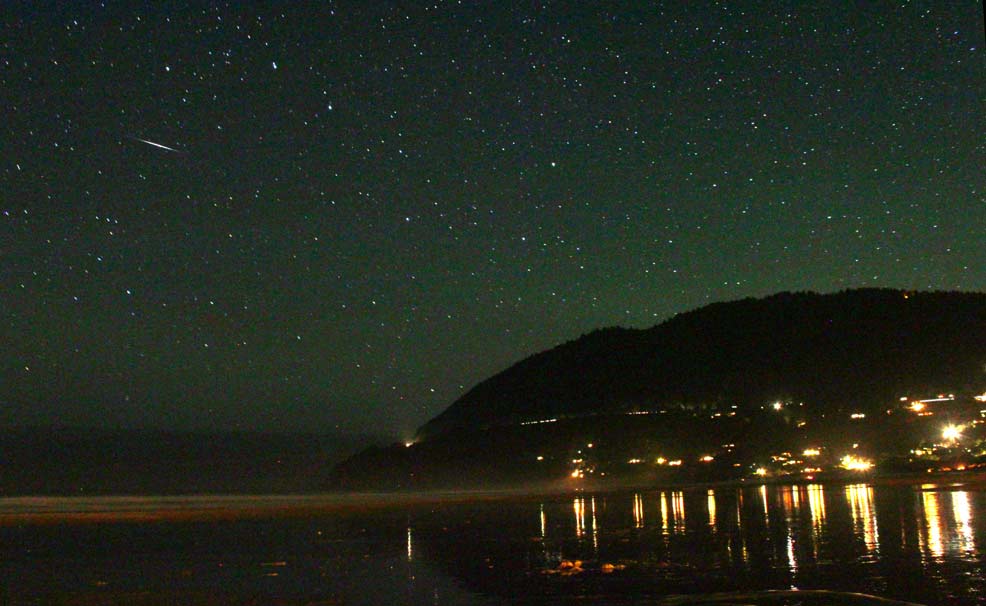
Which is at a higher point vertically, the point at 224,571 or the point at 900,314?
the point at 900,314

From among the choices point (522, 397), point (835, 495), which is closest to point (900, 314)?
point (522, 397)

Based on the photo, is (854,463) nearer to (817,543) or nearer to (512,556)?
(817,543)

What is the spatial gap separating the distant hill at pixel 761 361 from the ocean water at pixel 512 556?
6805 centimetres

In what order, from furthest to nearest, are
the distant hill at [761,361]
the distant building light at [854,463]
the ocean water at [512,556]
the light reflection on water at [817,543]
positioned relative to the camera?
the distant hill at [761,361], the distant building light at [854,463], the light reflection on water at [817,543], the ocean water at [512,556]

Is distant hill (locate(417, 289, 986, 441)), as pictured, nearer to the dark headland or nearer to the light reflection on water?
the dark headland

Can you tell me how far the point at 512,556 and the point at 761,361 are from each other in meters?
101

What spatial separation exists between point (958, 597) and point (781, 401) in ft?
292

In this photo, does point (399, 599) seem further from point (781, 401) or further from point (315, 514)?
point (781, 401)

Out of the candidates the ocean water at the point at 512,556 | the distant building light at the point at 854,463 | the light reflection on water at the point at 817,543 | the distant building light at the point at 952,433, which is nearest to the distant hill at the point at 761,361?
the distant building light at the point at 952,433

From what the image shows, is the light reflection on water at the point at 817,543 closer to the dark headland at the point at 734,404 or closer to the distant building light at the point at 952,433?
the dark headland at the point at 734,404

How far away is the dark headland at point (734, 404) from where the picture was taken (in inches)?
2719

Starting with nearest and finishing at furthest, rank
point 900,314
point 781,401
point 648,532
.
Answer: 1. point 648,532
2. point 781,401
3. point 900,314

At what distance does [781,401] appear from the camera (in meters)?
94.9

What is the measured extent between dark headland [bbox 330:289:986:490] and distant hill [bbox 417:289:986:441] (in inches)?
11.1
